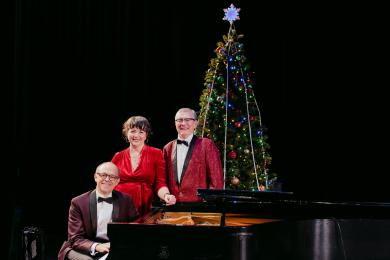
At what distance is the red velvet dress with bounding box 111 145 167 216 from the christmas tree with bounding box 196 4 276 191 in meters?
2.15

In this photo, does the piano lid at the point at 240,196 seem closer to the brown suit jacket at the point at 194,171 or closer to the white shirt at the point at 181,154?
the brown suit jacket at the point at 194,171

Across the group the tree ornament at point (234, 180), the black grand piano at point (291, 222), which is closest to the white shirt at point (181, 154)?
the black grand piano at point (291, 222)

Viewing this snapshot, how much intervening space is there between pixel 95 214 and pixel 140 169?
909mm

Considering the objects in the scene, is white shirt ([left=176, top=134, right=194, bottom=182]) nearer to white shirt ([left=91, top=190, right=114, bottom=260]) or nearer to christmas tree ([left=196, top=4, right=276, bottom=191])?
Result: white shirt ([left=91, top=190, right=114, bottom=260])

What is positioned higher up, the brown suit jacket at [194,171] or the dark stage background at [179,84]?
the dark stage background at [179,84]

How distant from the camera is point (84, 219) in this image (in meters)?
4.04

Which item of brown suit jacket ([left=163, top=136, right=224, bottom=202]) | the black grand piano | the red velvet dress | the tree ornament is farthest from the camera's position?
the tree ornament

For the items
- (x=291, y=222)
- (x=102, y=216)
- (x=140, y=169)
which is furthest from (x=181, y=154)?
(x=291, y=222)

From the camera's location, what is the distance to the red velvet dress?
4.85 meters

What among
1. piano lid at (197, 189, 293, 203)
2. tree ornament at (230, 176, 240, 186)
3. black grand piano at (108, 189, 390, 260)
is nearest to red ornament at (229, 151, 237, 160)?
tree ornament at (230, 176, 240, 186)

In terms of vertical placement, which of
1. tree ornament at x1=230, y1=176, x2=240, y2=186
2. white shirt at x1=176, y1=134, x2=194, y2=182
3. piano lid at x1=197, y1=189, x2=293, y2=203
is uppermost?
white shirt at x1=176, y1=134, x2=194, y2=182

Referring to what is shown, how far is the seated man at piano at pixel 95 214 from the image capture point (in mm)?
3973

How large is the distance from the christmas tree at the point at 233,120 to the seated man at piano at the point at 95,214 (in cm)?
305

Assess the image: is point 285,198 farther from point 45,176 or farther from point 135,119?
point 45,176
